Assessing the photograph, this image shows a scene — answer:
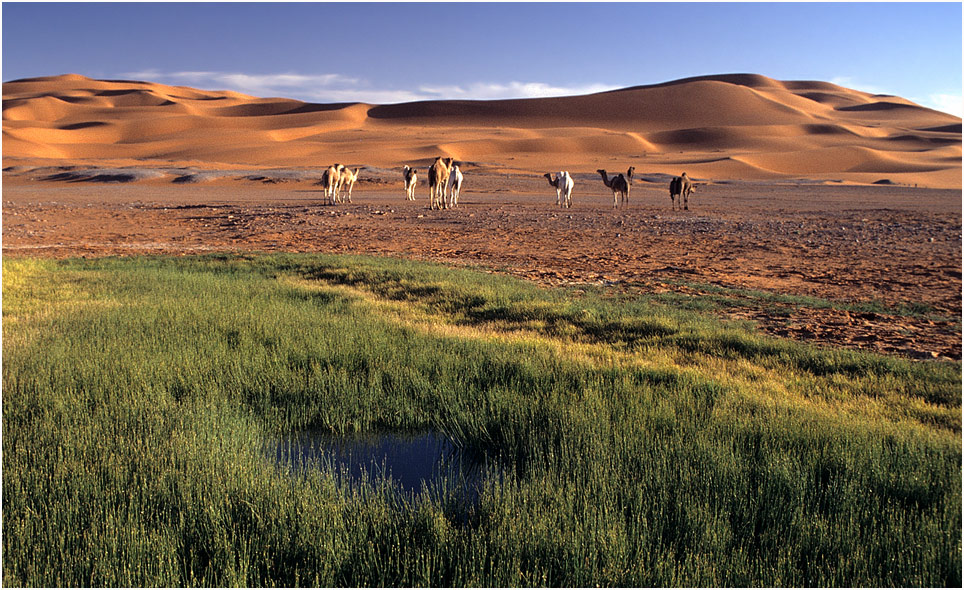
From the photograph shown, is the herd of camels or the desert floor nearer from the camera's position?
the desert floor

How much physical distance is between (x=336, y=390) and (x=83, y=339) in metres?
3.43

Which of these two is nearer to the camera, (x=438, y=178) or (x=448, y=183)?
(x=438, y=178)

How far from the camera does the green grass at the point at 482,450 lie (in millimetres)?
4191

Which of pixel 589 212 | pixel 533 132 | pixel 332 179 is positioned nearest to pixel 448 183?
pixel 332 179

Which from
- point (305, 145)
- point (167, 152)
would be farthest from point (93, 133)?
point (305, 145)

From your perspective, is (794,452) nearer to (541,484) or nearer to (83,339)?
(541,484)

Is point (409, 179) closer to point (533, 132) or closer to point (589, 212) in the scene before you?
point (589, 212)

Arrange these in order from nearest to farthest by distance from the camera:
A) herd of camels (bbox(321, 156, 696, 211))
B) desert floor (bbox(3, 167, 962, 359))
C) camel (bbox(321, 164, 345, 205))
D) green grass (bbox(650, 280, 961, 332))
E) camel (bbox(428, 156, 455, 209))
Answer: green grass (bbox(650, 280, 961, 332)) → desert floor (bbox(3, 167, 962, 359)) → camel (bbox(428, 156, 455, 209)) → herd of camels (bbox(321, 156, 696, 211)) → camel (bbox(321, 164, 345, 205))

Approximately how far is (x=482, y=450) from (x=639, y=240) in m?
15.0

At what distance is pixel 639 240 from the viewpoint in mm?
20516

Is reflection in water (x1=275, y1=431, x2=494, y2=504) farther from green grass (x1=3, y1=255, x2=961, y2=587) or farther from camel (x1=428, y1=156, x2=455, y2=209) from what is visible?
camel (x1=428, y1=156, x2=455, y2=209)

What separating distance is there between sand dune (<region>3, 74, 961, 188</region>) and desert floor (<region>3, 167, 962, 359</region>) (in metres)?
40.0

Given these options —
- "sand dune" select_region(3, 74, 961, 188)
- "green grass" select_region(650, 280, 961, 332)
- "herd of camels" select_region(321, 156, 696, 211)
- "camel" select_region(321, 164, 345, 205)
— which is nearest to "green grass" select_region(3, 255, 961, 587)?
"green grass" select_region(650, 280, 961, 332)

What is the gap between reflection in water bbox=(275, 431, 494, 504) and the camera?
19.0 ft
